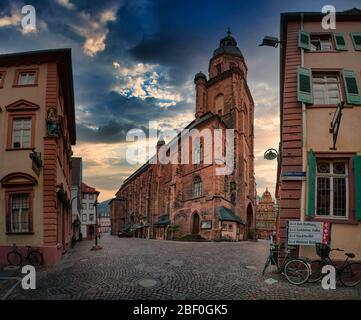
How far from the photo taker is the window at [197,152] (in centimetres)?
3525

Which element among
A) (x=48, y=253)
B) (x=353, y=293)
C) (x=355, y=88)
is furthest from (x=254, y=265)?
(x=48, y=253)

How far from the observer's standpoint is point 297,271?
8.52 metres

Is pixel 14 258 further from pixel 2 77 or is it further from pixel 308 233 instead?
pixel 308 233

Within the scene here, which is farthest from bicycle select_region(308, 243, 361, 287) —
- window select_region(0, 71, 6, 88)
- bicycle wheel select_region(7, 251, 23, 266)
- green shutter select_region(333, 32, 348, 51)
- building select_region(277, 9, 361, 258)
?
window select_region(0, 71, 6, 88)

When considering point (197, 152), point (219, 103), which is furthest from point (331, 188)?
point (219, 103)

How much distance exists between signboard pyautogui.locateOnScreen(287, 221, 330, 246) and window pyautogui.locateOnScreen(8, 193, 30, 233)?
36.0 feet

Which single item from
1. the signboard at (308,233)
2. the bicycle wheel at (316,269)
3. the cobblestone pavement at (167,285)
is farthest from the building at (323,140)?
the cobblestone pavement at (167,285)

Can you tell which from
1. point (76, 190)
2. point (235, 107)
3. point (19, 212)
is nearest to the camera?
point (19, 212)

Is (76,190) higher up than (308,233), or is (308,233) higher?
(308,233)

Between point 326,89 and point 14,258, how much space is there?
14371 millimetres

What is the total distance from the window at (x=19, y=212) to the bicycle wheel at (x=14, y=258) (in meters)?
1.00

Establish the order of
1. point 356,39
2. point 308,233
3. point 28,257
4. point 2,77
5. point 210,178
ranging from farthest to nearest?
point 210,178
point 2,77
point 28,257
point 356,39
point 308,233
